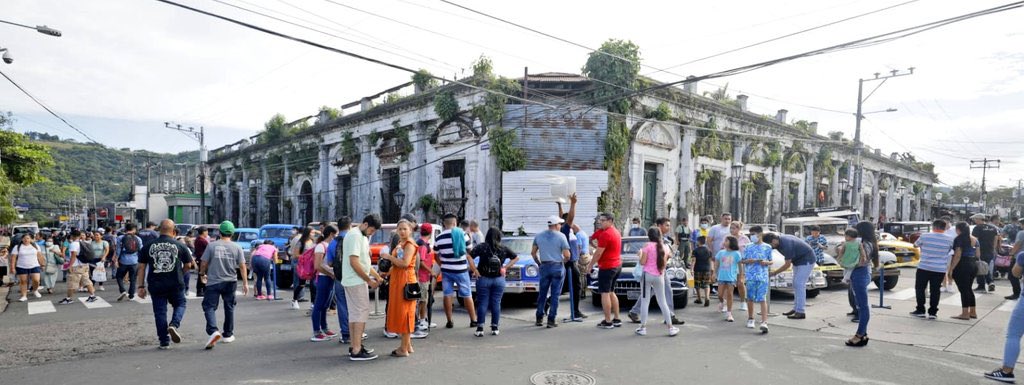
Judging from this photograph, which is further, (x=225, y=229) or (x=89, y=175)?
(x=89, y=175)

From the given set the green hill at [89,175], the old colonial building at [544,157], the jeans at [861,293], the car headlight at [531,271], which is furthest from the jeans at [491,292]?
the green hill at [89,175]

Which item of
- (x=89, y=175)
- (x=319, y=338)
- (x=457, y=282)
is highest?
(x=89, y=175)

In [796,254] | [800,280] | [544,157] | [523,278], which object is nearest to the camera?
[796,254]

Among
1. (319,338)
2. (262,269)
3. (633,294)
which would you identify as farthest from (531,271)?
(262,269)

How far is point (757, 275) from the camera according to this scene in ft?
27.1

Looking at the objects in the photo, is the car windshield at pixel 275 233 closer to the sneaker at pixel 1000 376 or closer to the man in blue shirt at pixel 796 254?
the man in blue shirt at pixel 796 254

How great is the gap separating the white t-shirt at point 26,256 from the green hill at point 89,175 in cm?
7379

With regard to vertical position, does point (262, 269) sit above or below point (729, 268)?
below

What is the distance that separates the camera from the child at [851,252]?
7.62 metres

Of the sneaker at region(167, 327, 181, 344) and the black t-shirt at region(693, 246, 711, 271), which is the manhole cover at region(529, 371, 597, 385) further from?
the black t-shirt at region(693, 246, 711, 271)

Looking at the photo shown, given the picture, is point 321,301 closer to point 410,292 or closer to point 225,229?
point 225,229

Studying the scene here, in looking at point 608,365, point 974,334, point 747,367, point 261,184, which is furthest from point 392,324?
point 261,184

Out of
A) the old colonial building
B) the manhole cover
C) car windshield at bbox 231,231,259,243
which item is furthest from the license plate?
car windshield at bbox 231,231,259,243

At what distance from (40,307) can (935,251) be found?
16.5 meters
